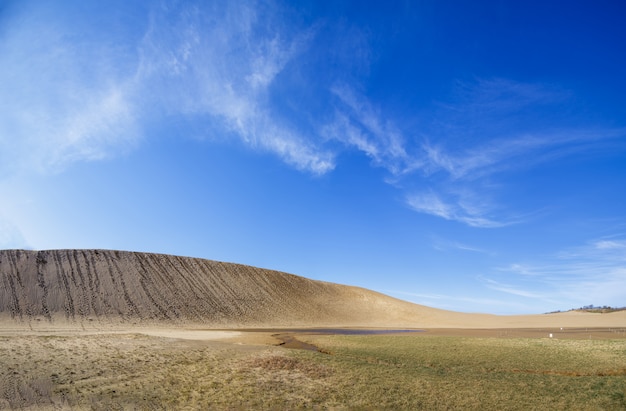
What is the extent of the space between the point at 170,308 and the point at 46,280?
60.0 ft

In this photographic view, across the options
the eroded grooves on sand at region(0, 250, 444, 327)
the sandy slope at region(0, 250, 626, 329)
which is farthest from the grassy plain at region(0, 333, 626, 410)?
the eroded grooves on sand at region(0, 250, 444, 327)

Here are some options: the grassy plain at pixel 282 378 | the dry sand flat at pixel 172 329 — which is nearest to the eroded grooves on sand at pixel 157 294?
the dry sand flat at pixel 172 329

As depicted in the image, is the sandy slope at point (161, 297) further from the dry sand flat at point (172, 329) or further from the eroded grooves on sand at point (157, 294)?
the dry sand flat at point (172, 329)

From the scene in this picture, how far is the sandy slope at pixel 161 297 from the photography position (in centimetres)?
5244

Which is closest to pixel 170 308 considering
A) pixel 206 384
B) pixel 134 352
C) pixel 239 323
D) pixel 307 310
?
pixel 239 323

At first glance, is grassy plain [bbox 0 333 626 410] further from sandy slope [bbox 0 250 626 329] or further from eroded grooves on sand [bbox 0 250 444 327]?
eroded grooves on sand [bbox 0 250 444 327]

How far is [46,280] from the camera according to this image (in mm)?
57656

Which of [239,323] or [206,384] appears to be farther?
[239,323]

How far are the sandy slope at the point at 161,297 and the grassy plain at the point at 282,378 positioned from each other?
1329 inches

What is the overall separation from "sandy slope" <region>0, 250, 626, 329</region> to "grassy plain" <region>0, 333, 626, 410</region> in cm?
3375

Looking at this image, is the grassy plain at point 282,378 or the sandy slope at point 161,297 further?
the sandy slope at point 161,297

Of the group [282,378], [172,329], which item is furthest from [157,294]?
[282,378]

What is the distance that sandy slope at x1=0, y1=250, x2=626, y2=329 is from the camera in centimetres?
5244

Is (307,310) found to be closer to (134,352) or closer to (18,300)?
(18,300)
